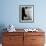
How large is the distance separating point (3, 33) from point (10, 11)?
2.77 ft

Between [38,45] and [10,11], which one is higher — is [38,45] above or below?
below

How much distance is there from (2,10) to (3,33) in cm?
86

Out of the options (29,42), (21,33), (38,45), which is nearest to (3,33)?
(21,33)

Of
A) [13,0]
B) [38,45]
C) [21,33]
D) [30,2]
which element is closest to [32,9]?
[30,2]

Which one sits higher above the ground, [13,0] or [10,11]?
[13,0]

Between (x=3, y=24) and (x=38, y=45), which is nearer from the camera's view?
(x=38, y=45)

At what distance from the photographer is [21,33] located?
141 inches

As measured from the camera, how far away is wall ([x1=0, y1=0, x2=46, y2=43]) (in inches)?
159

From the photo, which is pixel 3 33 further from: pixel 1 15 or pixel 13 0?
pixel 13 0

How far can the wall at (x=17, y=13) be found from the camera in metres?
4.04

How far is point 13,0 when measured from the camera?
402 centimetres

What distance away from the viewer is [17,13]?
4.06 m

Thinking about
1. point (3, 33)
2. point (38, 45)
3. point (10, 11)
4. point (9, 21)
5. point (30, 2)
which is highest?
point (30, 2)

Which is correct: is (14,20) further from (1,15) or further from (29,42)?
(29,42)
